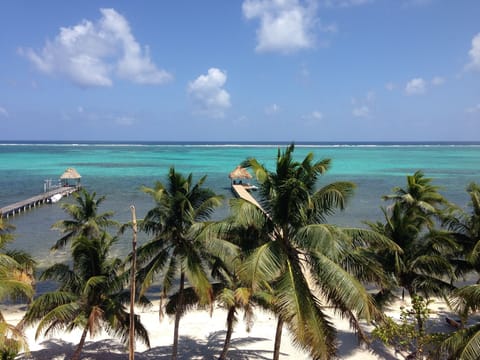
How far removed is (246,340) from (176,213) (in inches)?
236

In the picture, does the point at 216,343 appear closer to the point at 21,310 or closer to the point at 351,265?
the point at 351,265

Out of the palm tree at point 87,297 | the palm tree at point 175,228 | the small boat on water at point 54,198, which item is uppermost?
the palm tree at point 175,228

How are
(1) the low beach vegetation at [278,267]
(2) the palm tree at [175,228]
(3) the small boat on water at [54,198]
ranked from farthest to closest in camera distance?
(3) the small boat on water at [54,198], (2) the palm tree at [175,228], (1) the low beach vegetation at [278,267]

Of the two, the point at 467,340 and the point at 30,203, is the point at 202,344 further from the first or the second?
the point at 30,203

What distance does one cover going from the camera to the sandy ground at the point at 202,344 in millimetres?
12814

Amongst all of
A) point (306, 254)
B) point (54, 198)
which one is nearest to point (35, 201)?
point (54, 198)

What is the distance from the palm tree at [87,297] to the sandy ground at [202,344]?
6.34 ft

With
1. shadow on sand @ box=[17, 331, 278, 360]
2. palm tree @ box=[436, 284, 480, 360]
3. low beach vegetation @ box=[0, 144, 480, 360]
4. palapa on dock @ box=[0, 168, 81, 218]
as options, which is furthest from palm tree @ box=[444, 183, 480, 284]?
palapa on dock @ box=[0, 168, 81, 218]

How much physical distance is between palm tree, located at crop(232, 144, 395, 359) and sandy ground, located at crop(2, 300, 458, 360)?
433 centimetres

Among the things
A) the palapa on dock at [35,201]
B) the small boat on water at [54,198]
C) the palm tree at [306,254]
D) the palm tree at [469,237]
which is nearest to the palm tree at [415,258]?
the palm tree at [469,237]

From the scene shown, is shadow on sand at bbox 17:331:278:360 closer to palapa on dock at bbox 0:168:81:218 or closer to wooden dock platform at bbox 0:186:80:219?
palapa on dock at bbox 0:168:81:218

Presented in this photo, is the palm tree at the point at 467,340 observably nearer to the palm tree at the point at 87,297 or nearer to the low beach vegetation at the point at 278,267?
the low beach vegetation at the point at 278,267

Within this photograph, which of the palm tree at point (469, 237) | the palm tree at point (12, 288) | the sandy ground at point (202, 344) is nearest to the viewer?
the palm tree at point (12, 288)

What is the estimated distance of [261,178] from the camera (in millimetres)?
9008
